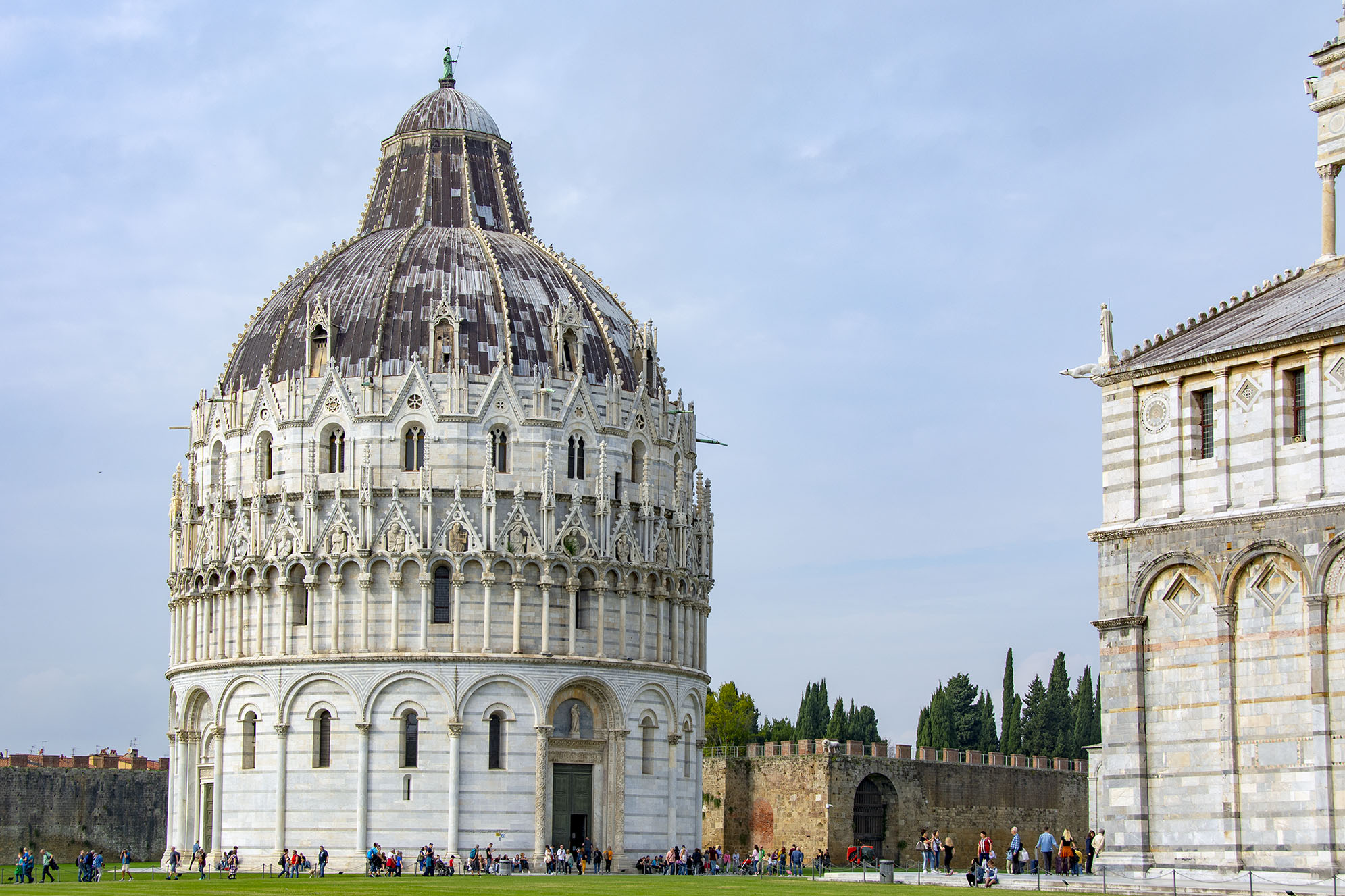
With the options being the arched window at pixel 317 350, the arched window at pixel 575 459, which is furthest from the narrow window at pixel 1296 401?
the arched window at pixel 317 350

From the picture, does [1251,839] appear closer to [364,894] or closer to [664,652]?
[364,894]

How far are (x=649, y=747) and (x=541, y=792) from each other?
5.40 m

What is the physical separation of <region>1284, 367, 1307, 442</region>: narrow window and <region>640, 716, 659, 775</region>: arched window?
35776 millimetres

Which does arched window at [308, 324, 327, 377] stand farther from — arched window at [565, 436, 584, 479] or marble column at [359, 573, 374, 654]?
arched window at [565, 436, 584, 479]

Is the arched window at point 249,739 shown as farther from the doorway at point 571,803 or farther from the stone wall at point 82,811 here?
the stone wall at point 82,811

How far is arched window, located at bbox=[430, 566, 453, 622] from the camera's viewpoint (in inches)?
2763

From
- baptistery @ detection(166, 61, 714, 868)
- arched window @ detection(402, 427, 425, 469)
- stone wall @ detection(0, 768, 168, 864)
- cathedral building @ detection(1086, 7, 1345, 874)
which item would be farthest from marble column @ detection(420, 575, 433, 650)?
cathedral building @ detection(1086, 7, 1345, 874)

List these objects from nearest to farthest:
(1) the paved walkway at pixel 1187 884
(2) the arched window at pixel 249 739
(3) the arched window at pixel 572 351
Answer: (1) the paved walkway at pixel 1187 884 < (2) the arched window at pixel 249 739 < (3) the arched window at pixel 572 351

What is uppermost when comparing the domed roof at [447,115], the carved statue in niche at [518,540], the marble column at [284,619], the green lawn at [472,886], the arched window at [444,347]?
the domed roof at [447,115]

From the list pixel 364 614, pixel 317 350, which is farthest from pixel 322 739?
pixel 317 350

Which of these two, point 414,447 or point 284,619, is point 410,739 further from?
point 414,447

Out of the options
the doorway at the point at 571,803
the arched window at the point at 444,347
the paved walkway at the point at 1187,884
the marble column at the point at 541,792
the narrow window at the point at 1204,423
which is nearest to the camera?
the paved walkway at the point at 1187,884

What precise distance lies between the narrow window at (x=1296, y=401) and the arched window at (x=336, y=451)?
38.8 meters

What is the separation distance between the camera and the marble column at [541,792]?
69.8m
